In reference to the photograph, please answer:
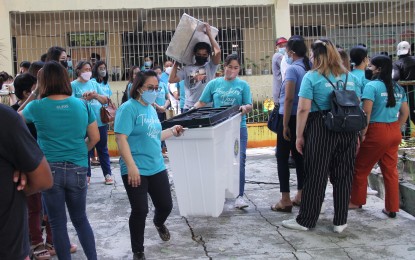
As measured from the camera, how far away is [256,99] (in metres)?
13.4

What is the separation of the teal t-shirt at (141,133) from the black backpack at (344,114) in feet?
5.09

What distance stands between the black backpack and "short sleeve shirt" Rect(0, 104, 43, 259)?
9.68 ft

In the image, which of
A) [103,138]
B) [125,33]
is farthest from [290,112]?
[125,33]

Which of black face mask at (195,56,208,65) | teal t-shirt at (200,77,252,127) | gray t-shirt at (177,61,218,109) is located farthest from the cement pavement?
black face mask at (195,56,208,65)

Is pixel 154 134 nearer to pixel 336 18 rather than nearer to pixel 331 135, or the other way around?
pixel 331 135

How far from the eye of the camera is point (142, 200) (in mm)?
4242

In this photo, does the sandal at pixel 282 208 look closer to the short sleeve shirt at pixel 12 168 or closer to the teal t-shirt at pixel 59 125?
the teal t-shirt at pixel 59 125

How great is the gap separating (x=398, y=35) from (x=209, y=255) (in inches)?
496

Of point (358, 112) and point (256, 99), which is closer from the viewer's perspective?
point (358, 112)

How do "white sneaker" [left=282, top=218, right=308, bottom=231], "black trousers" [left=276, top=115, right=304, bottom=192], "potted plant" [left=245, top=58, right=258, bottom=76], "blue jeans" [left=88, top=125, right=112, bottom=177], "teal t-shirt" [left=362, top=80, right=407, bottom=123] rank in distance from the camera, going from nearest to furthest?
"white sneaker" [left=282, top=218, right=308, bottom=231], "teal t-shirt" [left=362, top=80, right=407, bottom=123], "black trousers" [left=276, top=115, right=304, bottom=192], "blue jeans" [left=88, top=125, right=112, bottom=177], "potted plant" [left=245, top=58, right=258, bottom=76]

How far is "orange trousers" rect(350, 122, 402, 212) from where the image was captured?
5367mm

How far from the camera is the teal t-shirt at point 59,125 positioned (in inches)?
154

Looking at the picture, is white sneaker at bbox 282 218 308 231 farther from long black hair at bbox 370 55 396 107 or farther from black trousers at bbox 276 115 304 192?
long black hair at bbox 370 55 396 107

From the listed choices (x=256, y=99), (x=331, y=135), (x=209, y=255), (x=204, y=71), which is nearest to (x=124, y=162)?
(x=209, y=255)
